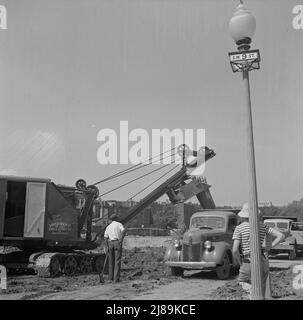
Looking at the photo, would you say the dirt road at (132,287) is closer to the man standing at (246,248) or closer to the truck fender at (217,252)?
the truck fender at (217,252)

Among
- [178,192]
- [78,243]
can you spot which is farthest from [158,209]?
[78,243]

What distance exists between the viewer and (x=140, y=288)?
8.94m

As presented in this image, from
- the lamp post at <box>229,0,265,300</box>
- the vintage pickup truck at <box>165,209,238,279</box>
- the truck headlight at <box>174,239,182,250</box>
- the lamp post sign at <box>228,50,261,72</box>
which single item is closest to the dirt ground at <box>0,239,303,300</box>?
the vintage pickup truck at <box>165,209,238,279</box>

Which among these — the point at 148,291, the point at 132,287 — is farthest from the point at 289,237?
the point at 148,291

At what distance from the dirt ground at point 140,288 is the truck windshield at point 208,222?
4.23ft

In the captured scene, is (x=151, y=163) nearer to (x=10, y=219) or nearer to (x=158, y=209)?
(x=10, y=219)

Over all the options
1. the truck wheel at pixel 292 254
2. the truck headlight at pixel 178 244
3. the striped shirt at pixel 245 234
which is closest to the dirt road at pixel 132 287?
the truck headlight at pixel 178 244

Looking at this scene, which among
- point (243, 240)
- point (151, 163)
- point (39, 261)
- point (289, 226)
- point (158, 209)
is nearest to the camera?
point (243, 240)

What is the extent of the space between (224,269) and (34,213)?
5.04 metres

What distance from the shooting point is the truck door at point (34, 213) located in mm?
11273

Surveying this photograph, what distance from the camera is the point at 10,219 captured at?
11.7m
